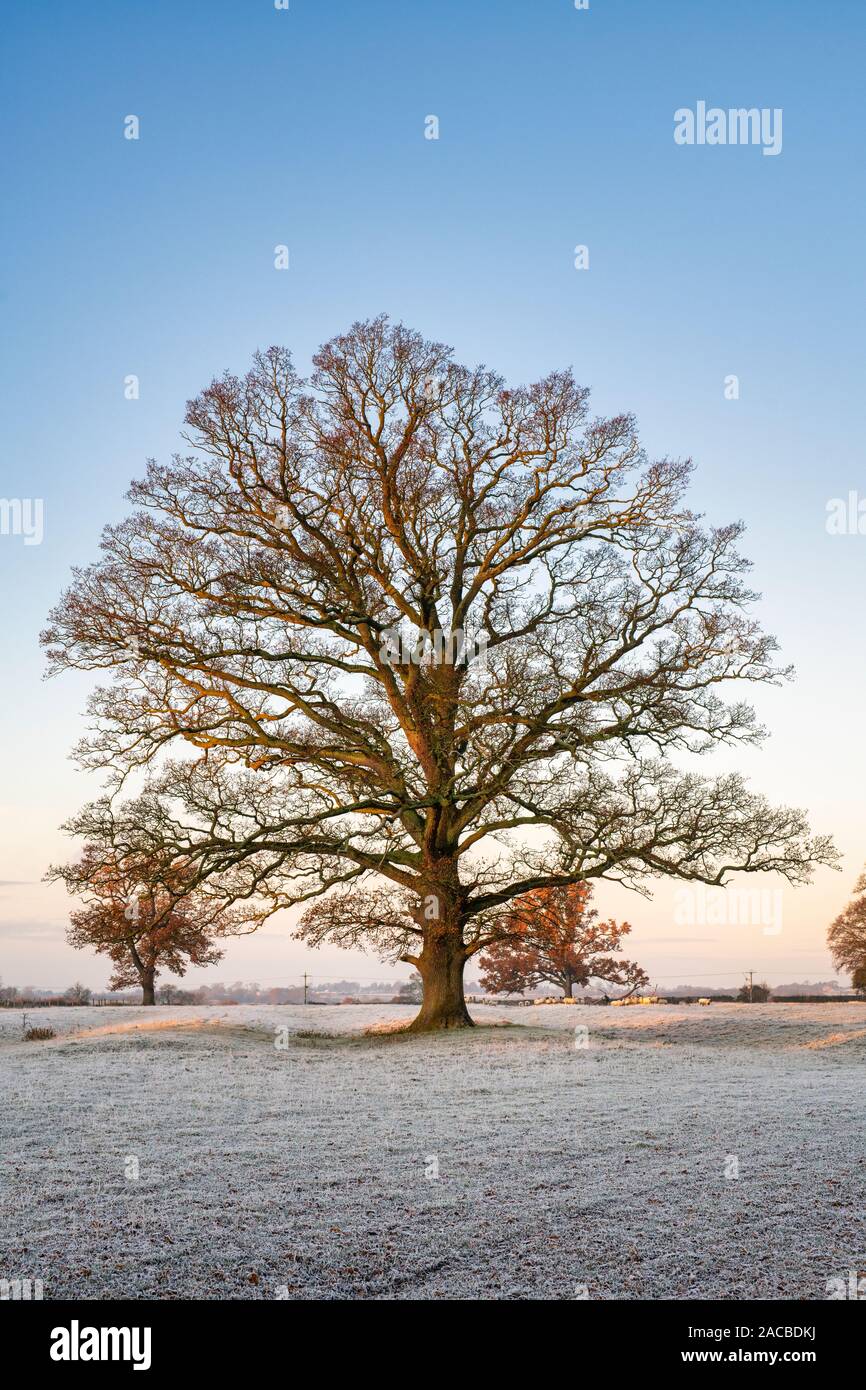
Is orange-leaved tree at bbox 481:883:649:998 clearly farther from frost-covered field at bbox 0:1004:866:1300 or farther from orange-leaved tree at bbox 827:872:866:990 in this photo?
frost-covered field at bbox 0:1004:866:1300

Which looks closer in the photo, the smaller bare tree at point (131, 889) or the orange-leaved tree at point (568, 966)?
the smaller bare tree at point (131, 889)

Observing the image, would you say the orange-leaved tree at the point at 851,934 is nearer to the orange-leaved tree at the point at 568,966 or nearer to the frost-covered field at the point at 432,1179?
the orange-leaved tree at the point at 568,966

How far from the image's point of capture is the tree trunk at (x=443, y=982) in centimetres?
2059

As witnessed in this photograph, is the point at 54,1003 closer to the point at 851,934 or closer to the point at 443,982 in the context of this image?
the point at 443,982

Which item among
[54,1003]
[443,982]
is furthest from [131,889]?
[54,1003]

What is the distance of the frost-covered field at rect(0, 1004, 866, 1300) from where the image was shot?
19.1 feet

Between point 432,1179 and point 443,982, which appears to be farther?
point 443,982

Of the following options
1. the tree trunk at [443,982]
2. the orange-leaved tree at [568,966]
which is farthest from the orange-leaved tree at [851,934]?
the tree trunk at [443,982]

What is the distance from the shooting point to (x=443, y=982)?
20.8 meters

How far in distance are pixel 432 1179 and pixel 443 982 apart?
13.4 m

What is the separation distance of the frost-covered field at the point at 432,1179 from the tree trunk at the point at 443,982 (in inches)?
219

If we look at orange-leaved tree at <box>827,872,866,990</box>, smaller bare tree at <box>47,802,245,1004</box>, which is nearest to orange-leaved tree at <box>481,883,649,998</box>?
orange-leaved tree at <box>827,872,866,990</box>

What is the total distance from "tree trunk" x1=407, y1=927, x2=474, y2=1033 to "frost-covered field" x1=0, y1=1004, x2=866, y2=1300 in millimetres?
5562
